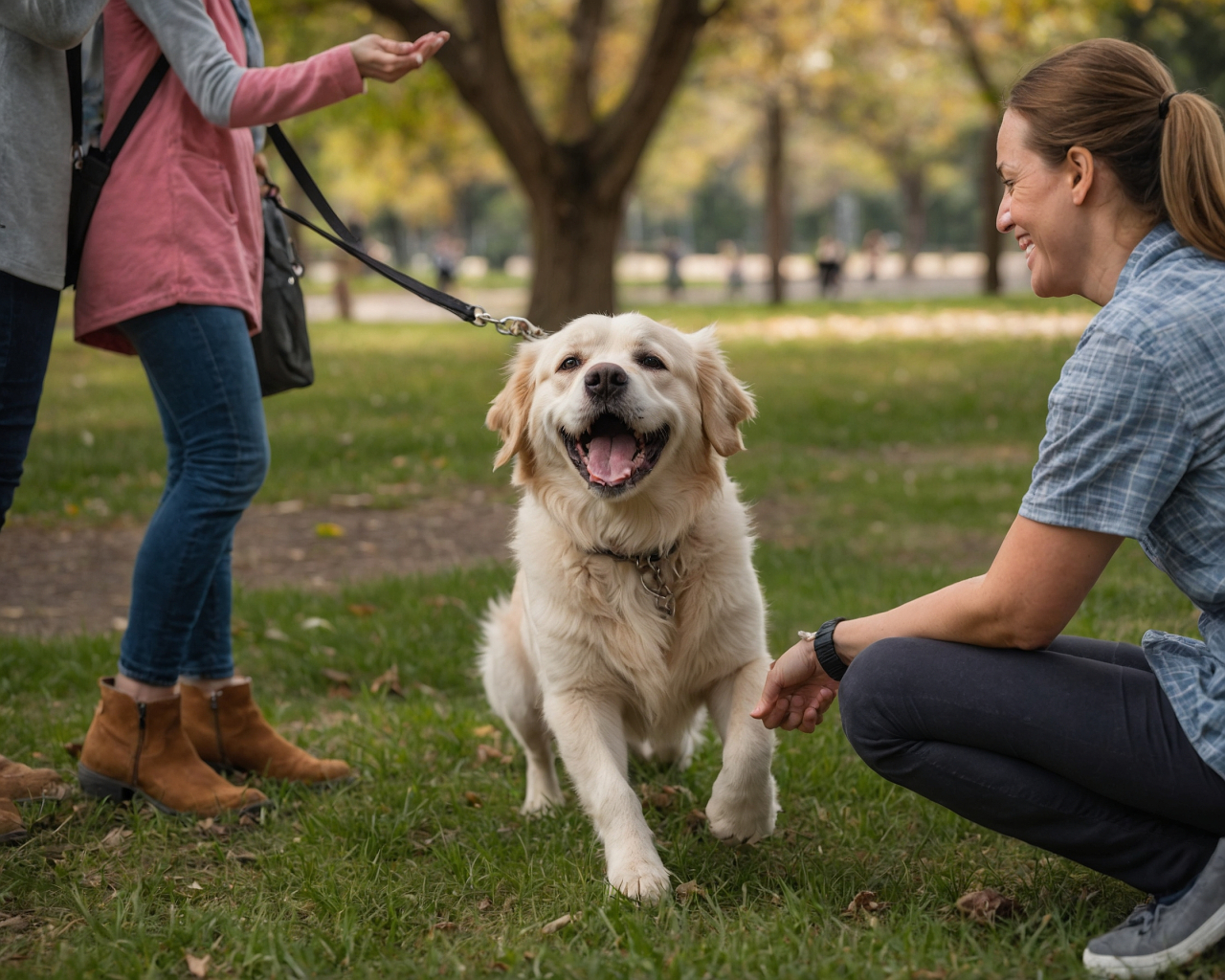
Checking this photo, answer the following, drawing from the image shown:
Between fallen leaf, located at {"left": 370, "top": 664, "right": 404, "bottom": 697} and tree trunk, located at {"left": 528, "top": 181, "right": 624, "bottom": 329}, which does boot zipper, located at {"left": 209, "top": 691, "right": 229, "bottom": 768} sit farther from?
tree trunk, located at {"left": 528, "top": 181, "right": 624, "bottom": 329}

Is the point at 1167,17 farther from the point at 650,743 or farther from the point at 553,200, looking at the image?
the point at 650,743

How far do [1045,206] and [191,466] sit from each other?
7.56 ft

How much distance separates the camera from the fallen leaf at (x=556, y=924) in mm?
2639

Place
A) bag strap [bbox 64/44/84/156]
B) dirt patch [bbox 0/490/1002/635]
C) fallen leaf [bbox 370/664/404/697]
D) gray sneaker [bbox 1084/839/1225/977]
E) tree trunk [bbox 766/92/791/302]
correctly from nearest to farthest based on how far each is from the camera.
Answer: gray sneaker [bbox 1084/839/1225/977]
bag strap [bbox 64/44/84/156]
fallen leaf [bbox 370/664/404/697]
dirt patch [bbox 0/490/1002/635]
tree trunk [bbox 766/92/791/302]

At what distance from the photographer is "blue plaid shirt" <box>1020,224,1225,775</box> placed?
212cm

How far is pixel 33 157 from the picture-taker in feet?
10.2

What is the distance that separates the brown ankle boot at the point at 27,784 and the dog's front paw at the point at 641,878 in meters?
1.70

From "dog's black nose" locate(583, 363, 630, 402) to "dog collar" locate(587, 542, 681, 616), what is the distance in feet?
1.42

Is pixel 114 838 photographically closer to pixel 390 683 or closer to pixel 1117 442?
pixel 390 683

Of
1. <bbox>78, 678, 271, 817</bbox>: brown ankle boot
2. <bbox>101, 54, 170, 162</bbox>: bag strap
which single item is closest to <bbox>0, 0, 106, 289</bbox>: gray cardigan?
<bbox>101, 54, 170, 162</bbox>: bag strap

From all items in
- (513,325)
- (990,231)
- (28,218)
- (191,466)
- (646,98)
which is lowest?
(191,466)

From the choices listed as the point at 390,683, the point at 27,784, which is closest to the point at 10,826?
the point at 27,784

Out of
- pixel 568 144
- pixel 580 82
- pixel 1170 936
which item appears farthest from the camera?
pixel 580 82

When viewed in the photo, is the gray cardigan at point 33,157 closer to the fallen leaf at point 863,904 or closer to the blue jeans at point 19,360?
the blue jeans at point 19,360
